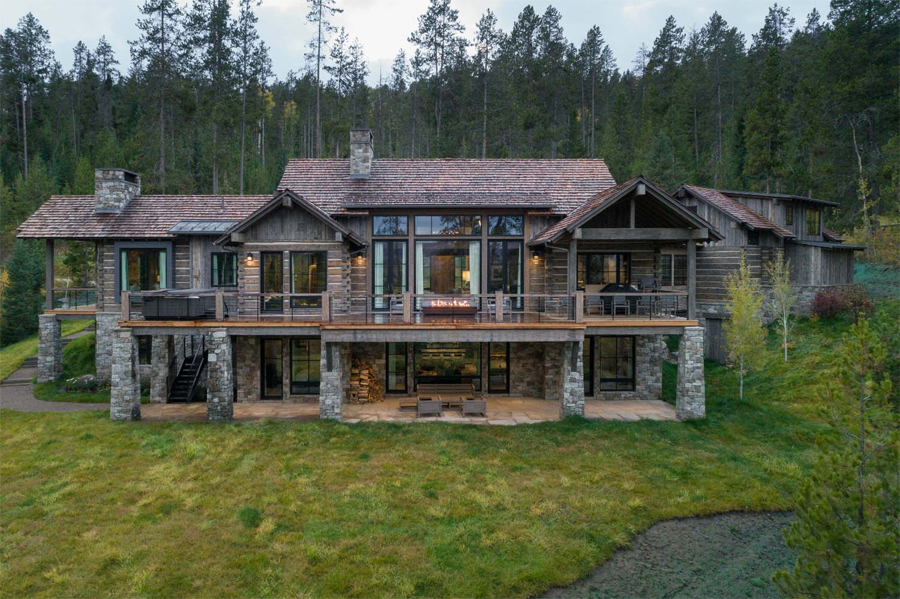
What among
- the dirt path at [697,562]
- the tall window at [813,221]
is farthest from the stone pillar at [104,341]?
the tall window at [813,221]

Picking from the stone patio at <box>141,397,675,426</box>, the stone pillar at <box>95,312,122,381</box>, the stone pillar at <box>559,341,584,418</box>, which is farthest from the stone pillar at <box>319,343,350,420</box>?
the stone pillar at <box>95,312,122,381</box>

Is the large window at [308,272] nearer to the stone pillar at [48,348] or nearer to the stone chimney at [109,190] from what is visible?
the stone chimney at [109,190]

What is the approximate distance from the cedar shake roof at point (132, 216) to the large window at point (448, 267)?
8.09 m

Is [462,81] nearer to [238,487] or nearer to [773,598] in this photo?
[238,487]

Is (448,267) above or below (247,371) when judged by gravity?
above

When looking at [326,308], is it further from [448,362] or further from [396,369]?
[448,362]

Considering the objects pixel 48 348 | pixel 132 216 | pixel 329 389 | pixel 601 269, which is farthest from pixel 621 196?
pixel 48 348

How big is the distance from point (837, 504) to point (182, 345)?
19297 millimetres

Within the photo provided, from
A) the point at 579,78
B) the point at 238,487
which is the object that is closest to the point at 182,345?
the point at 238,487

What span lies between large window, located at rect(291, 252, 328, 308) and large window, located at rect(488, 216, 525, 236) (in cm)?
601

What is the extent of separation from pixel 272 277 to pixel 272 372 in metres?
3.51

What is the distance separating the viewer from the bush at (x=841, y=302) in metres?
19.4

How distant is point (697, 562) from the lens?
24.9 ft

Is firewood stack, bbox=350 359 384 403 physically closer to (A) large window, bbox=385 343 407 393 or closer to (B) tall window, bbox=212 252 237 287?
(A) large window, bbox=385 343 407 393
